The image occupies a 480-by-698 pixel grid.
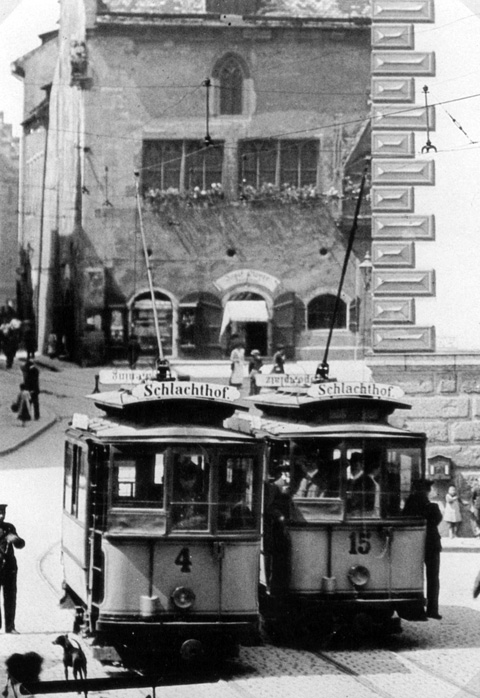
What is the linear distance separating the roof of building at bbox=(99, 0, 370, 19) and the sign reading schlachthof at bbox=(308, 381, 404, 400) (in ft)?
10.7

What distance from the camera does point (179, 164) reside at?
9.01 metres

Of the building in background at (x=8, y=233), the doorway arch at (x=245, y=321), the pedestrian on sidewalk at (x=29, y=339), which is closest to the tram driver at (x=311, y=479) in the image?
the doorway arch at (x=245, y=321)

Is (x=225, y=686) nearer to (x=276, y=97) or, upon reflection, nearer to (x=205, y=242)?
(x=205, y=242)

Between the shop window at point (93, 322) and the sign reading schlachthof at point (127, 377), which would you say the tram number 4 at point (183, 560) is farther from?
the shop window at point (93, 322)

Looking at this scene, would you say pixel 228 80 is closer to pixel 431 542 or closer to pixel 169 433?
pixel 169 433

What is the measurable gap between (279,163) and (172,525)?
3784mm

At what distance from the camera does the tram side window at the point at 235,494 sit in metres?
6.42

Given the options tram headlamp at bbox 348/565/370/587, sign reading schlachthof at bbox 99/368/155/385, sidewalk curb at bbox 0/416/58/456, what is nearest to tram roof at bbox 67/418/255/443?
sign reading schlachthof at bbox 99/368/155/385

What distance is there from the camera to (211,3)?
8.80 meters

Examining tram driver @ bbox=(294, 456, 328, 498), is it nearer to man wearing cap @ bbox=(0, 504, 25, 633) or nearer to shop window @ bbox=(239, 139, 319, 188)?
man wearing cap @ bbox=(0, 504, 25, 633)

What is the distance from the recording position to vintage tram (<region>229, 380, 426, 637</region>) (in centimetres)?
700

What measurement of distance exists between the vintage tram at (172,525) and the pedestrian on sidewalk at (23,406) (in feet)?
7.60

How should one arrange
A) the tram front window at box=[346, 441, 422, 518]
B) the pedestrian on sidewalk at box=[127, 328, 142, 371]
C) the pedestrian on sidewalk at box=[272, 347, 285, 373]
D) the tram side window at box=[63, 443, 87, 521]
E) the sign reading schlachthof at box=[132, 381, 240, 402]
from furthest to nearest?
the pedestrian on sidewalk at box=[272, 347, 285, 373]
the pedestrian on sidewalk at box=[127, 328, 142, 371]
the tram front window at box=[346, 441, 422, 518]
the tram side window at box=[63, 443, 87, 521]
the sign reading schlachthof at box=[132, 381, 240, 402]

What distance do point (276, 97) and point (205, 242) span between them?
1.28 metres
